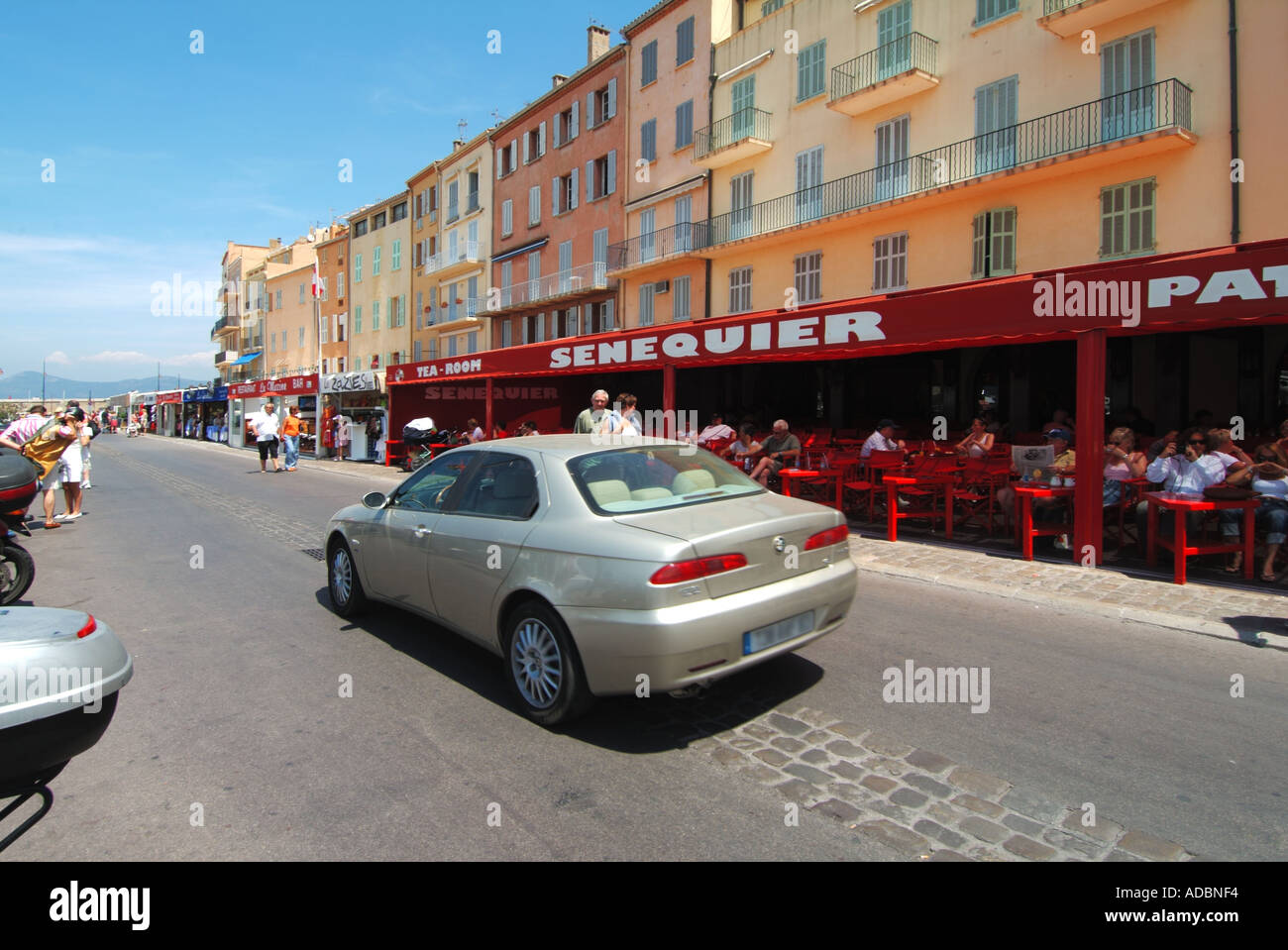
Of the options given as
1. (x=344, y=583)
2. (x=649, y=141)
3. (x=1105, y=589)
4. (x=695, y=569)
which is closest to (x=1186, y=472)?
(x=1105, y=589)

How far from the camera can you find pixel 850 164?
21.4m

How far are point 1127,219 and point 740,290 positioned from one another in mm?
11320

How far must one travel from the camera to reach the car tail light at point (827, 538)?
4145 millimetres

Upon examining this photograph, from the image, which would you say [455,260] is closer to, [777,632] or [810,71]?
[810,71]

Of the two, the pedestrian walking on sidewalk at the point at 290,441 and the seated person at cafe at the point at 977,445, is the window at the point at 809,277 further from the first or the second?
the pedestrian walking on sidewalk at the point at 290,441

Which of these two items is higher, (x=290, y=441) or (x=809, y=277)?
(x=809, y=277)

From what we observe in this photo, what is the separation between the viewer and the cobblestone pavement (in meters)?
2.80

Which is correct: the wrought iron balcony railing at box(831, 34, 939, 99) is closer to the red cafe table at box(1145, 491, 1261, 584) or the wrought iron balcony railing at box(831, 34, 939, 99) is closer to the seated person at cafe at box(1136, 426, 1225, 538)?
the seated person at cafe at box(1136, 426, 1225, 538)

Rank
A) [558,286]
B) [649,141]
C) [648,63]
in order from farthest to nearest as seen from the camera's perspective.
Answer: [558,286]
[649,141]
[648,63]

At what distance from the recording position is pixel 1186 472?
768 cm

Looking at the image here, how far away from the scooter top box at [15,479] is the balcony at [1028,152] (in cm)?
1836
